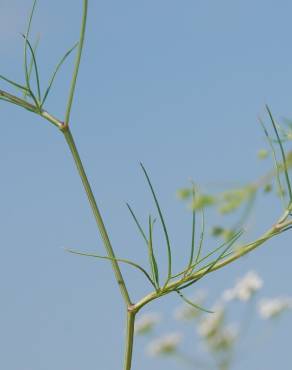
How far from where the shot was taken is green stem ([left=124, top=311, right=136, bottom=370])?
1536mm

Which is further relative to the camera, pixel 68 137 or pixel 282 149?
pixel 68 137

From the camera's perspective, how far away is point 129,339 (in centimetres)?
154

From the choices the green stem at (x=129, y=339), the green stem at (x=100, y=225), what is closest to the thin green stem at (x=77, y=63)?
the green stem at (x=100, y=225)

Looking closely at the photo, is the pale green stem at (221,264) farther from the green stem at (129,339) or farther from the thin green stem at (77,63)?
the thin green stem at (77,63)

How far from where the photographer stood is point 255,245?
1.42 metres

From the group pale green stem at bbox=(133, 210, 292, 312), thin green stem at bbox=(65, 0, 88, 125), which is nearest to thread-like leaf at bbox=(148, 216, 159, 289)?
pale green stem at bbox=(133, 210, 292, 312)

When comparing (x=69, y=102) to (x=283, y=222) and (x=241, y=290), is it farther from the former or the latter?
(x=241, y=290)

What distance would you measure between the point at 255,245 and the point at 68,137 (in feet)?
1.65

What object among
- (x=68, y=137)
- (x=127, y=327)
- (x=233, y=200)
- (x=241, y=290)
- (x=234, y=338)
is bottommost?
(x=234, y=338)

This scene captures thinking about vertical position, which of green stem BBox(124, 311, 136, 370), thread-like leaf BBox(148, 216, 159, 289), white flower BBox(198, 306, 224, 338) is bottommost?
white flower BBox(198, 306, 224, 338)

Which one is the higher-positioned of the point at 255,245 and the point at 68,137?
the point at 68,137

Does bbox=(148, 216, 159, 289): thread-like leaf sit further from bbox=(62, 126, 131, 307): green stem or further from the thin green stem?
the thin green stem

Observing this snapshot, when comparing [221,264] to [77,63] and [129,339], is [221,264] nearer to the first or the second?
[129,339]

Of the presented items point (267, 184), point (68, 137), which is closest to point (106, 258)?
point (68, 137)
